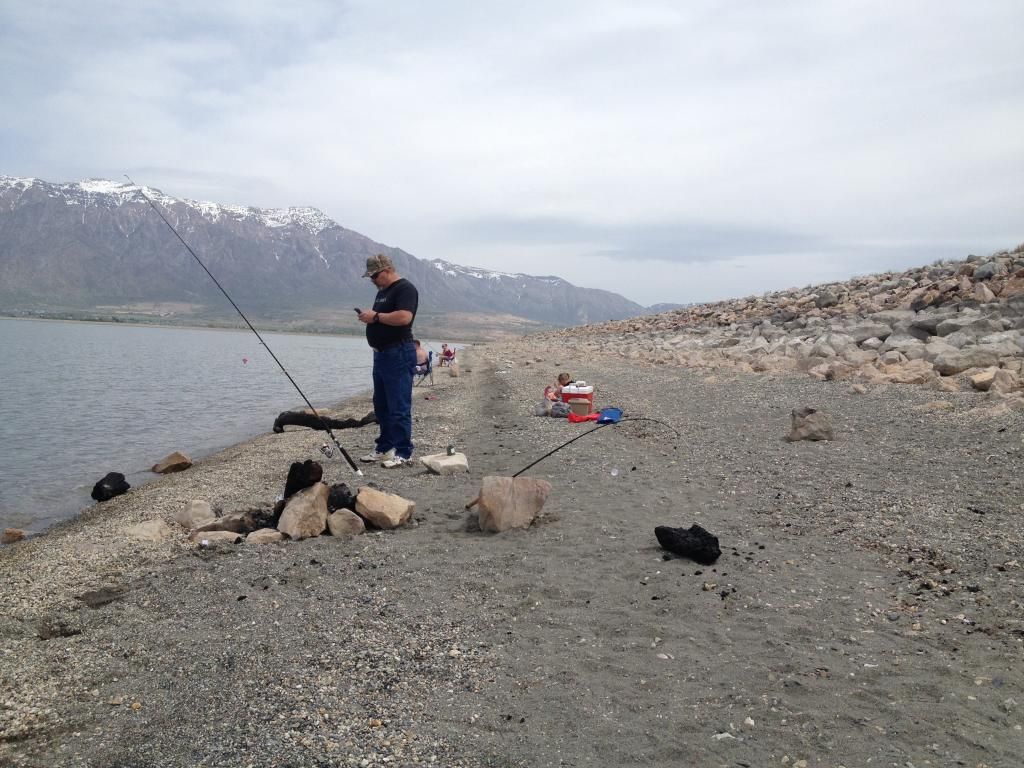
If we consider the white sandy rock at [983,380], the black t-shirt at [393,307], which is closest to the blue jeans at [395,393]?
the black t-shirt at [393,307]

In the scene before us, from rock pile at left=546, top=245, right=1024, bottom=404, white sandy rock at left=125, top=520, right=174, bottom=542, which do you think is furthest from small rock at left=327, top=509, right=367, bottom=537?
rock pile at left=546, top=245, right=1024, bottom=404

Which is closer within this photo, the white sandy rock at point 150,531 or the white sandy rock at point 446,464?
the white sandy rock at point 150,531

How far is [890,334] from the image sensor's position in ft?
56.7

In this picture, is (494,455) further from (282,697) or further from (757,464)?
(282,697)

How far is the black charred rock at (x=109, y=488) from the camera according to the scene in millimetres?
9086

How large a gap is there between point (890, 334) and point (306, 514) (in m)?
16.0

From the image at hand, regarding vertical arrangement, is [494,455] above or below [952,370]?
below

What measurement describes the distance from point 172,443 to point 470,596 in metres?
11.2

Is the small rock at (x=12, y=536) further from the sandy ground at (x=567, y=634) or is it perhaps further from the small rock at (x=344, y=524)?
the small rock at (x=344, y=524)

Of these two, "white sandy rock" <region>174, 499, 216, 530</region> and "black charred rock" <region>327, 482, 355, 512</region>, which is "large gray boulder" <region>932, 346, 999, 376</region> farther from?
"white sandy rock" <region>174, 499, 216, 530</region>

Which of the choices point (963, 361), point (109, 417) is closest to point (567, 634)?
point (963, 361)

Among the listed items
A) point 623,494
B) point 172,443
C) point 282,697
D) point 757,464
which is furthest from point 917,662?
point 172,443

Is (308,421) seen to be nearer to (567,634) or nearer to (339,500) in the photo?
(339,500)

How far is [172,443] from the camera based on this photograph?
1379cm
